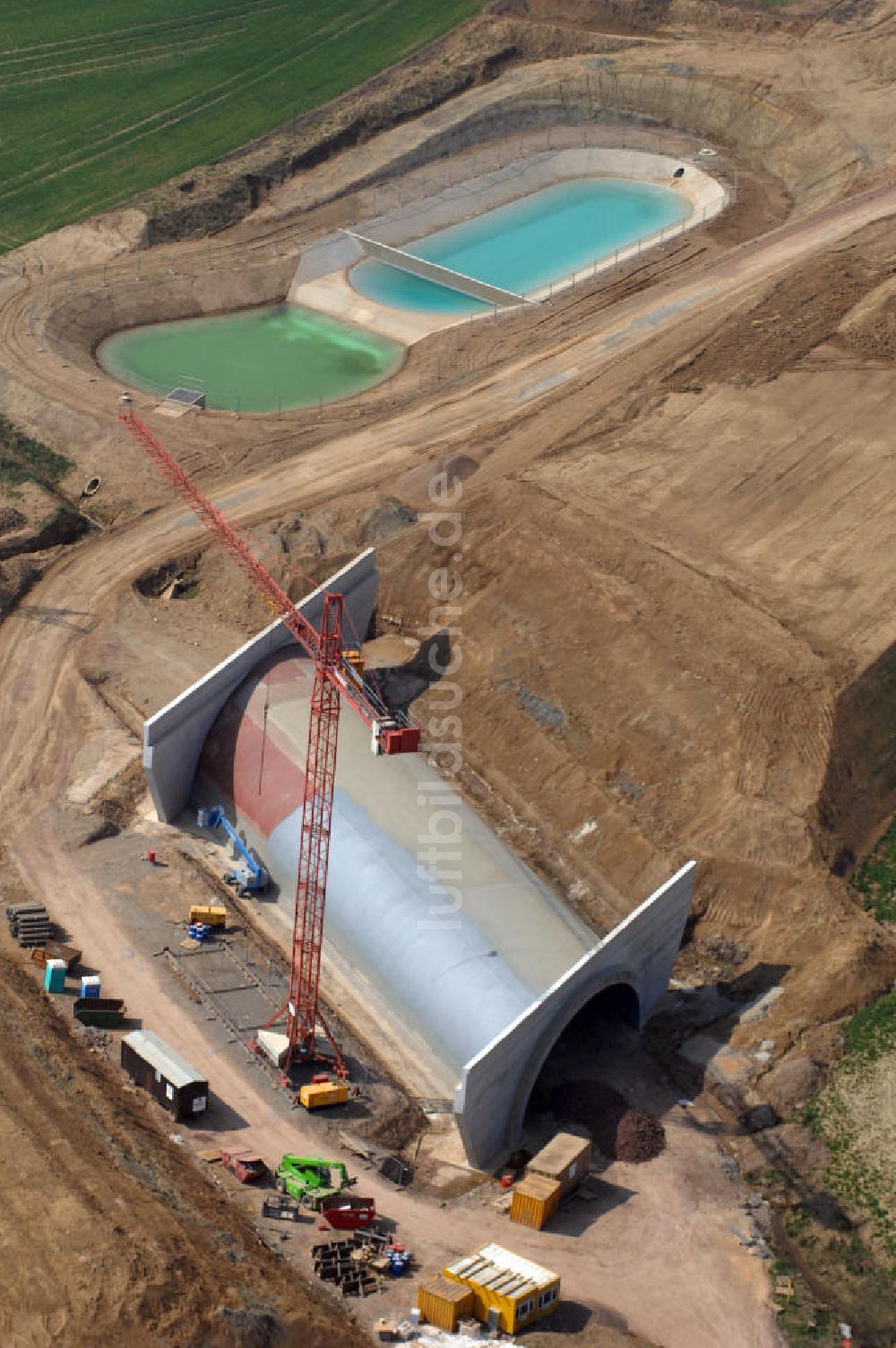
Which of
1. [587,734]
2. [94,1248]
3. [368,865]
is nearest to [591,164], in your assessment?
[587,734]

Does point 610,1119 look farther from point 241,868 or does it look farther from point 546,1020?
point 241,868

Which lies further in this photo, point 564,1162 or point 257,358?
point 257,358

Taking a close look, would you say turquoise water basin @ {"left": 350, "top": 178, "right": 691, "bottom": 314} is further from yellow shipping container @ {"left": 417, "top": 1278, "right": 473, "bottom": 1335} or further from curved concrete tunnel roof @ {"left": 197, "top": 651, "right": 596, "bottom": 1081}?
yellow shipping container @ {"left": 417, "top": 1278, "right": 473, "bottom": 1335}

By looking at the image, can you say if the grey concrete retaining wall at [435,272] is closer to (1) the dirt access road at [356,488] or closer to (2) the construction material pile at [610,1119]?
(1) the dirt access road at [356,488]

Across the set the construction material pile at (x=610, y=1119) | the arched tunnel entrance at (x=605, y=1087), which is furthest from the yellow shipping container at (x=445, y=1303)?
the construction material pile at (x=610, y=1119)

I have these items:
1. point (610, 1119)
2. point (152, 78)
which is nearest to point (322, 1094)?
point (610, 1119)

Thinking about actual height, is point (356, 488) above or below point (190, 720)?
above
